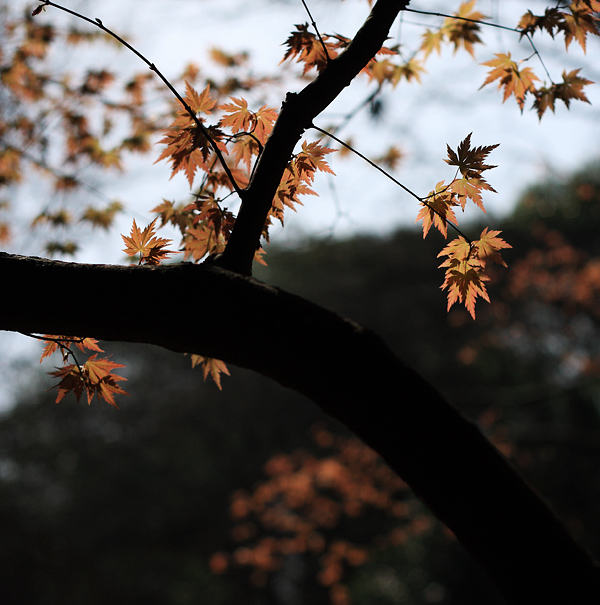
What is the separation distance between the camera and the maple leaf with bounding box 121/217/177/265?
111 centimetres

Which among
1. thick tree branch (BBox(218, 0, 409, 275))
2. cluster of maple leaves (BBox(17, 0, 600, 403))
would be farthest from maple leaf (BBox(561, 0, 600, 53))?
thick tree branch (BBox(218, 0, 409, 275))

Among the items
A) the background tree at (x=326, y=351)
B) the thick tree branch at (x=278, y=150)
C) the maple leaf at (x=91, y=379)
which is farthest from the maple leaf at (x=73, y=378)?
the thick tree branch at (x=278, y=150)

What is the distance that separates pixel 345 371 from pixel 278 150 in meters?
0.49

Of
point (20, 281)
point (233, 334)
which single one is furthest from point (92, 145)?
point (233, 334)

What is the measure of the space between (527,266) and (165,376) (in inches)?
384

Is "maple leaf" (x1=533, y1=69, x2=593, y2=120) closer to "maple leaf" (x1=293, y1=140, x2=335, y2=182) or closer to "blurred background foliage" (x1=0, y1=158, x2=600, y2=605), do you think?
"maple leaf" (x1=293, y1=140, x2=335, y2=182)

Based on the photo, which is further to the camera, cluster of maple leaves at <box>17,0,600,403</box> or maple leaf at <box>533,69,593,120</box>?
maple leaf at <box>533,69,593,120</box>

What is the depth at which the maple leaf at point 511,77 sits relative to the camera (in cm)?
141

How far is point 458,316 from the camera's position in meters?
10.5

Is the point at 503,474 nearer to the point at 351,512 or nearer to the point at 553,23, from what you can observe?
the point at 553,23

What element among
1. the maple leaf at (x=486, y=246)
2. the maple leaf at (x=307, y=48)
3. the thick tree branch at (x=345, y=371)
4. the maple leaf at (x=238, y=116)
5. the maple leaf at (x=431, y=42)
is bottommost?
the thick tree branch at (x=345, y=371)

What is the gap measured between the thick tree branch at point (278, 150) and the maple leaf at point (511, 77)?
71cm

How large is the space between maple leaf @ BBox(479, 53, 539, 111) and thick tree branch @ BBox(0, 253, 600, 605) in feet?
3.70

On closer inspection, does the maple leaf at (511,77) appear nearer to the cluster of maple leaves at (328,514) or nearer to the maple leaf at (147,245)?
the maple leaf at (147,245)
